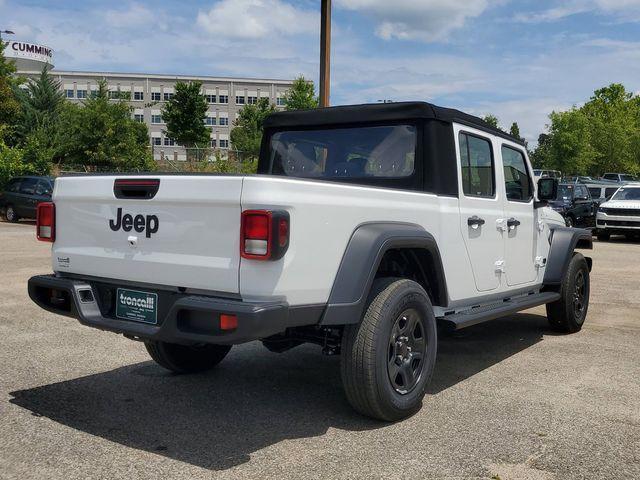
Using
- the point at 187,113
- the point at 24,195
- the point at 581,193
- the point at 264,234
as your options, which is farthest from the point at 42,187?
the point at 187,113

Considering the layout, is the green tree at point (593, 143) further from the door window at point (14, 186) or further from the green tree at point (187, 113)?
the door window at point (14, 186)

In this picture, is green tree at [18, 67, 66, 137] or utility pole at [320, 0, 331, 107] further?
green tree at [18, 67, 66, 137]

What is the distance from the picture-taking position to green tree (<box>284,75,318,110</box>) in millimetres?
51000

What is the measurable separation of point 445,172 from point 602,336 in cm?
325

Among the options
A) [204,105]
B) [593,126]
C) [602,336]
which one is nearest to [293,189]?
[602,336]

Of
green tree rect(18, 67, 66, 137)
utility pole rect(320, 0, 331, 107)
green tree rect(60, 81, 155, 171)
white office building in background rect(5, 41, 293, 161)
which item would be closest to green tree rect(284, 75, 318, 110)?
green tree rect(60, 81, 155, 171)

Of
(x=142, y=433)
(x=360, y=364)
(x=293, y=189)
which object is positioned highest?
(x=293, y=189)

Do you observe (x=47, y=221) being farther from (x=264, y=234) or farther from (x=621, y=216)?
(x=621, y=216)

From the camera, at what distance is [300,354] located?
20.0 feet

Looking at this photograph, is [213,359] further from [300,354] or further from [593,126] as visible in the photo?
[593,126]

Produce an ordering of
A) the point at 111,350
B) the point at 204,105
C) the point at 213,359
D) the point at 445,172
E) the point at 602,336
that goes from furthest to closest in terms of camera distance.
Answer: the point at 204,105, the point at 602,336, the point at 111,350, the point at 213,359, the point at 445,172

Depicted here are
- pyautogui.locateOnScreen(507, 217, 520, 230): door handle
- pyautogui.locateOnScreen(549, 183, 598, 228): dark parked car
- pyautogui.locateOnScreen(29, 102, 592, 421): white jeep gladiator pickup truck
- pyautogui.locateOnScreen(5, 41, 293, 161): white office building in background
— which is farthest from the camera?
pyautogui.locateOnScreen(5, 41, 293, 161): white office building in background

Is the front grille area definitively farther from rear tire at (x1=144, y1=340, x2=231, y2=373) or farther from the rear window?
rear tire at (x1=144, y1=340, x2=231, y2=373)

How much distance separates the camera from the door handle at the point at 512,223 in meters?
5.69
